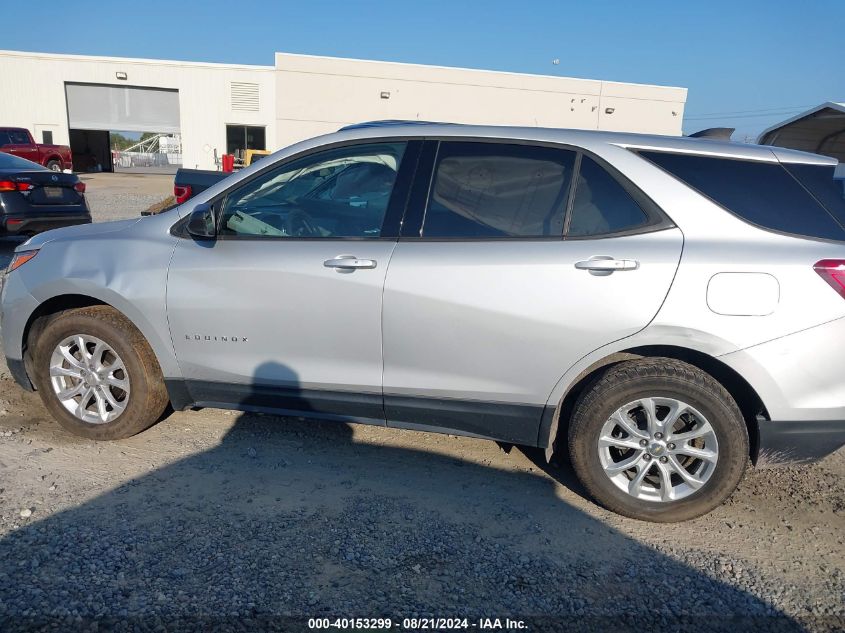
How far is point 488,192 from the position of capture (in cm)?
323

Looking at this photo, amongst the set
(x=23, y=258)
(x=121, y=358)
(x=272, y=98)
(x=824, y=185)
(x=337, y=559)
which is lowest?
(x=337, y=559)

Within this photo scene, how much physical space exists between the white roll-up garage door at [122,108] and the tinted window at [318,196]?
3412 centimetres

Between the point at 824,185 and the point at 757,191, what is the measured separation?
309 mm

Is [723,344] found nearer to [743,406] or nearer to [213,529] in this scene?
[743,406]

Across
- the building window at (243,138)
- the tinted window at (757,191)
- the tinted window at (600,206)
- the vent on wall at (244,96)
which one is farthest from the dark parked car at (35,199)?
the building window at (243,138)

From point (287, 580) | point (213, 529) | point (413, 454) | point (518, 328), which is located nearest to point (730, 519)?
point (518, 328)

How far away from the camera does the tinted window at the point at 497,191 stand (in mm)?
3145

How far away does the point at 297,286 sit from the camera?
3268 millimetres

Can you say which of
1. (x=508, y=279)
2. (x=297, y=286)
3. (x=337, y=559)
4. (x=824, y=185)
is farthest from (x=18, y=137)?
(x=824, y=185)

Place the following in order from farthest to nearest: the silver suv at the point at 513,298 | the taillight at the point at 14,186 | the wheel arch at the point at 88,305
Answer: the taillight at the point at 14,186, the wheel arch at the point at 88,305, the silver suv at the point at 513,298

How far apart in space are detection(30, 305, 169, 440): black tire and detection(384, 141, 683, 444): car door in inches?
56.0

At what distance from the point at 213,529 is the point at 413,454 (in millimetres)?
1256

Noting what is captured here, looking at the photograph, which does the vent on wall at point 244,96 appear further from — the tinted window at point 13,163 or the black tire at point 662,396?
the black tire at point 662,396

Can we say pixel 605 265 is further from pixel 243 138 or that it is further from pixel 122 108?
pixel 122 108
